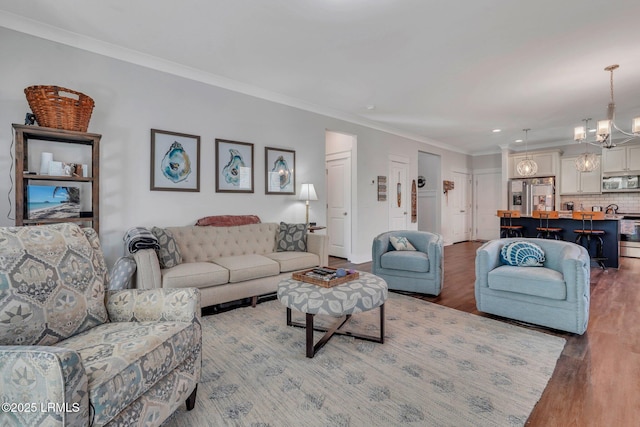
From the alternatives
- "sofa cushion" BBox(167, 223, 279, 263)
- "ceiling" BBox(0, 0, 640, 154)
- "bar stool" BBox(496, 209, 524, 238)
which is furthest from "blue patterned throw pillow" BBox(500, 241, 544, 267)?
"bar stool" BBox(496, 209, 524, 238)

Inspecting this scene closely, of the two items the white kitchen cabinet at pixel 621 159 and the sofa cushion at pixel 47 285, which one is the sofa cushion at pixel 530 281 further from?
the white kitchen cabinet at pixel 621 159

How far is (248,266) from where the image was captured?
3.21 metres

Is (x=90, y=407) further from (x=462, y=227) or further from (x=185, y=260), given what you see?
(x=462, y=227)

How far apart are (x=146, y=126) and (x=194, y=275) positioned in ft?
5.69

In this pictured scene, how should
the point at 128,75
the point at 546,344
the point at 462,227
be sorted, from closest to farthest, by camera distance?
the point at 546,344 → the point at 128,75 → the point at 462,227

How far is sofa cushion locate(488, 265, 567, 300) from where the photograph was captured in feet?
8.42

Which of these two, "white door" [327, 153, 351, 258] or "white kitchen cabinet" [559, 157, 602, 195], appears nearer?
"white door" [327, 153, 351, 258]

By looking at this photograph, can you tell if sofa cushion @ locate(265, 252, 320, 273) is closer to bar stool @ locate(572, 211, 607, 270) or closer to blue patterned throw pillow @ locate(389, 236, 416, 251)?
blue patterned throw pillow @ locate(389, 236, 416, 251)

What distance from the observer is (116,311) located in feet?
5.49

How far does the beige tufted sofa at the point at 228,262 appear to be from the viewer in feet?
8.95

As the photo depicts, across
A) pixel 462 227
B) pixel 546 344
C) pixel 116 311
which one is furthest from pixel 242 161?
pixel 462 227

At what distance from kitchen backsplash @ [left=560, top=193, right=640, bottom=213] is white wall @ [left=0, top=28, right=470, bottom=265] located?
668cm

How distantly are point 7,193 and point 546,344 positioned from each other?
181 inches

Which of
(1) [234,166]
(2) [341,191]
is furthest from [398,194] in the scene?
(1) [234,166]
